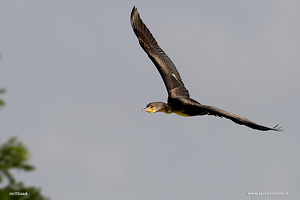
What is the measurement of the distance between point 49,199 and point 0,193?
0.53 metres

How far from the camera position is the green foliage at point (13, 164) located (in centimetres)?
418

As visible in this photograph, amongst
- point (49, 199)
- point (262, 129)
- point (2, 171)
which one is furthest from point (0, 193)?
point (262, 129)

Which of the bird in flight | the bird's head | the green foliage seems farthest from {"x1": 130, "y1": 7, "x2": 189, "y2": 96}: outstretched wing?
the green foliage

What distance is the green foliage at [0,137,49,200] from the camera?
418cm

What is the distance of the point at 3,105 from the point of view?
4.50m

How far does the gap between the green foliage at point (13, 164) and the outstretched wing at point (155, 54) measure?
1150 cm

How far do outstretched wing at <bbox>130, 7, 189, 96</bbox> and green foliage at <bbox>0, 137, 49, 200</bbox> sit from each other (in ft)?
37.7

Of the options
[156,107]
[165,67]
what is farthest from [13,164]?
[165,67]

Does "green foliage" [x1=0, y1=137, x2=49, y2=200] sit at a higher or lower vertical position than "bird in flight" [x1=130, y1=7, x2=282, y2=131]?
lower

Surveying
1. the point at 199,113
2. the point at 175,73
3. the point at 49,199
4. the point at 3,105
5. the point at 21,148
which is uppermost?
the point at 175,73

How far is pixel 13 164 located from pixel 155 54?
12.1 metres

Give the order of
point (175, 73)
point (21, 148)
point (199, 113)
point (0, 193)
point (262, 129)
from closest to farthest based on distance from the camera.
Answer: point (0, 193)
point (21, 148)
point (262, 129)
point (199, 113)
point (175, 73)

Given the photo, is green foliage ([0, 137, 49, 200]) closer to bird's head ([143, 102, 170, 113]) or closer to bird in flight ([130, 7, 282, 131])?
bird's head ([143, 102, 170, 113])

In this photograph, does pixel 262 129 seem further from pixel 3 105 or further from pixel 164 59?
pixel 3 105
